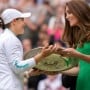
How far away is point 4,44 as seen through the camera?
288 inches

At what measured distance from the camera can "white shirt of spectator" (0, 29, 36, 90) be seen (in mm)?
7230

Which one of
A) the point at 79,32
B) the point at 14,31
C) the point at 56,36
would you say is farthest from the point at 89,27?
the point at 56,36

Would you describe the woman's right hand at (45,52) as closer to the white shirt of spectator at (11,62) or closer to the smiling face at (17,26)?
the white shirt of spectator at (11,62)

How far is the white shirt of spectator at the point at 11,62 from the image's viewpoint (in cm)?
723

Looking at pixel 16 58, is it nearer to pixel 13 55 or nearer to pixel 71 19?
pixel 13 55

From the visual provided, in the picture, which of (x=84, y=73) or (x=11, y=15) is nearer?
(x=11, y=15)

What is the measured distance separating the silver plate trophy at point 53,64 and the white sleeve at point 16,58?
0.67 meters

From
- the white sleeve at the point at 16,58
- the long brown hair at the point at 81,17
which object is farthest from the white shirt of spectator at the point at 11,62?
the long brown hair at the point at 81,17

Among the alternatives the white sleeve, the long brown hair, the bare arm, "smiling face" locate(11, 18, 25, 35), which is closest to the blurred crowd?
the bare arm

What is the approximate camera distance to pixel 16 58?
7.24m

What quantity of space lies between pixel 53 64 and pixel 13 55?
94 cm

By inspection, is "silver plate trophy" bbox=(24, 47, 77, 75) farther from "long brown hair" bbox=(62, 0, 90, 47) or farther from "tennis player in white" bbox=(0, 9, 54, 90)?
"tennis player in white" bbox=(0, 9, 54, 90)

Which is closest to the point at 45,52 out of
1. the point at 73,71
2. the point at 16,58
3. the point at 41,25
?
the point at 16,58

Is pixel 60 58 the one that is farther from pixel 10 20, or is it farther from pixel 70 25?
pixel 10 20
